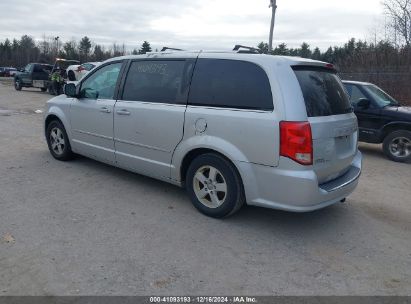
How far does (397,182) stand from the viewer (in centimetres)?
693

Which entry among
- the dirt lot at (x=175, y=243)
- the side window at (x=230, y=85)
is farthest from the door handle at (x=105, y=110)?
the side window at (x=230, y=85)

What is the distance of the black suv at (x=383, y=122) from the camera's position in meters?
8.67

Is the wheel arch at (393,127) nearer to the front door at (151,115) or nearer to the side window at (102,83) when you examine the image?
the front door at (151,115)

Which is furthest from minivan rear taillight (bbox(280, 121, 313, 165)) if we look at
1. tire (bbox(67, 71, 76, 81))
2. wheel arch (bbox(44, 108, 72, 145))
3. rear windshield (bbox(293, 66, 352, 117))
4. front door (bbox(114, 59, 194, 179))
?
tire (bbox(67, 71, 76, 81))

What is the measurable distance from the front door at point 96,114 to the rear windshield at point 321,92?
2706 mm

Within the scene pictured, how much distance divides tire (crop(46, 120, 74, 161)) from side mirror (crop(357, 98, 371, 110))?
6.04 metres

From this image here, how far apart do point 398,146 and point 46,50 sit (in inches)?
3521

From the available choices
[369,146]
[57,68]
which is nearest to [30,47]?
[57,68]

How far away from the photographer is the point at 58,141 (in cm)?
699

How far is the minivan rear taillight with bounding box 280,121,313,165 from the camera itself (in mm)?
3984

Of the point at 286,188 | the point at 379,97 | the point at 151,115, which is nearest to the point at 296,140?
the point at 286,188

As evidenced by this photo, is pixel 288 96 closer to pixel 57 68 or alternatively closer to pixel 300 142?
pixel 300 142

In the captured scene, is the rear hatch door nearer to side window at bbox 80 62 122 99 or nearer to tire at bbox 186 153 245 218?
tire at bbox 186 153 245 218

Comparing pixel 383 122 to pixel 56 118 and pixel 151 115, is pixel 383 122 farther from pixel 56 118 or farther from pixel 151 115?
pixel 56 118
